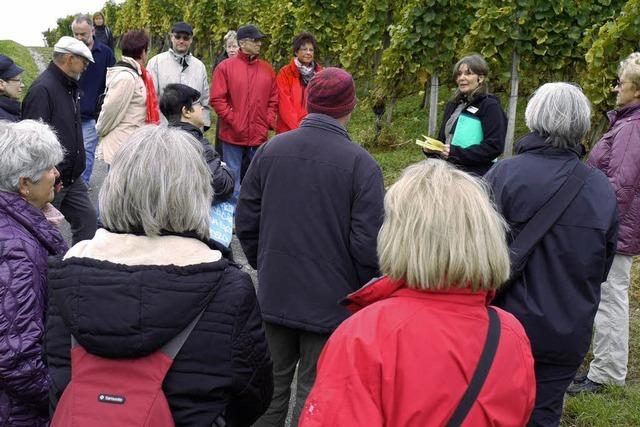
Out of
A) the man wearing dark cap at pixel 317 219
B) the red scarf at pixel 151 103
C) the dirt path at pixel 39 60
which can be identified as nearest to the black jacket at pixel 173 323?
the man wearing dark cap at pixel 317 219

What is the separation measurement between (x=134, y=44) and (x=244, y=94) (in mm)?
1548

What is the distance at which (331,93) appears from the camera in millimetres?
3281

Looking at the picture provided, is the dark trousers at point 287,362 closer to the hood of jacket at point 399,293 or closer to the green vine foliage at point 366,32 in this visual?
the hood of jacket at point 399,293

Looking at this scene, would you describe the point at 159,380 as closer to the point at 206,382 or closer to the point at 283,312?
the point at 206,382

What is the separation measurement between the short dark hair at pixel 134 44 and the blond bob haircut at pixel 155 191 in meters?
4.30

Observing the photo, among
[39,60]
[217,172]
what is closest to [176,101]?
[217,172]

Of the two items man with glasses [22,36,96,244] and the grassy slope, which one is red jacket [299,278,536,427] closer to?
man with glasses [22,36,96,244]

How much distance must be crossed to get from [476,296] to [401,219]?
0.30m

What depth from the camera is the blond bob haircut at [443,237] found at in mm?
1895

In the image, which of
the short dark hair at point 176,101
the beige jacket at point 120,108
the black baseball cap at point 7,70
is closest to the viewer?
the short dark hair at point 176,101

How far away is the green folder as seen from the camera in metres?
5.13

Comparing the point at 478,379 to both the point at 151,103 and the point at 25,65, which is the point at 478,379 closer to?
the point at 151,103

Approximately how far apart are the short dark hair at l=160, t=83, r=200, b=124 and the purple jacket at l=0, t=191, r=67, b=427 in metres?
1.71

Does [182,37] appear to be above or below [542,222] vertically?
above
